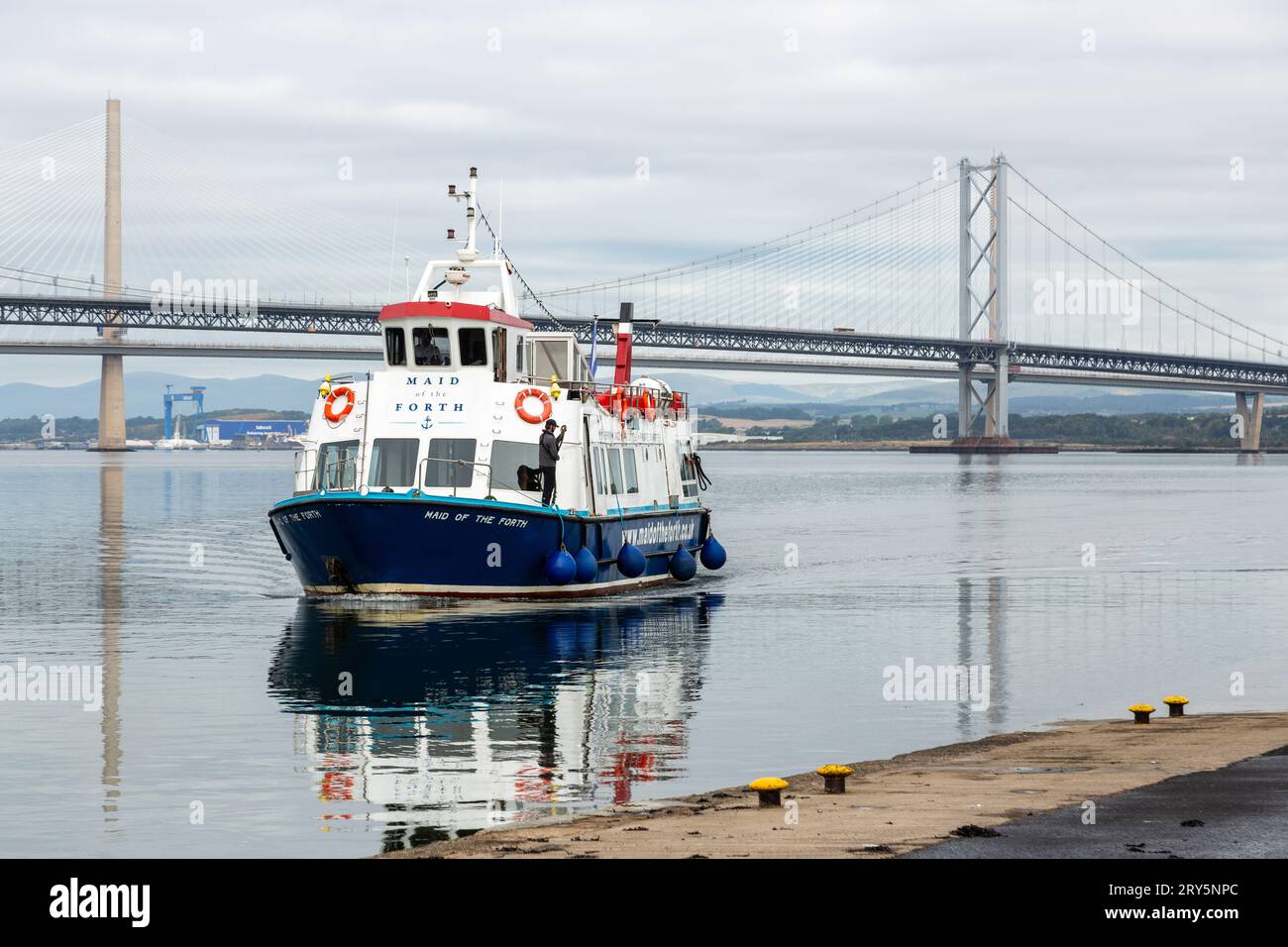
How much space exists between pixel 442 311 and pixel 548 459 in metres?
3.70

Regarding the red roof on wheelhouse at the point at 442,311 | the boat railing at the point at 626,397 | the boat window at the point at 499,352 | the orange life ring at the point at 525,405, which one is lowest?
the orange life ring at the point at 525,405

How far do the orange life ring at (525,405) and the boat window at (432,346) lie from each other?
5.34 feet

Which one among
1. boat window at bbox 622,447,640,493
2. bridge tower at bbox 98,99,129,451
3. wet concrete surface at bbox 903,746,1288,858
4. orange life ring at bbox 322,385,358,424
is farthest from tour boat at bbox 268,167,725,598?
bridge tower at bbox 98,99,129,451

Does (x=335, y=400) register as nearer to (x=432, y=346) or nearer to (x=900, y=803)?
(x=432, y=346)

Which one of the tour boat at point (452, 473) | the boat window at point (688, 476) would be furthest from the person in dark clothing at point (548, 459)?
the boat window at point (688, 476)

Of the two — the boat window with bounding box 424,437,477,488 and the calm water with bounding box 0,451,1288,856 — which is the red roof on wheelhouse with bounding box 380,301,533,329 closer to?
the boat window with bounding box 424,437,477,488

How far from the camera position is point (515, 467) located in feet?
101

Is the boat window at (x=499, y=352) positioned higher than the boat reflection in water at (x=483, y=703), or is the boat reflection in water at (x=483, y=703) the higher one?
the boat window at (x=499, y=352)

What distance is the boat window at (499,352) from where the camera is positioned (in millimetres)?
31720

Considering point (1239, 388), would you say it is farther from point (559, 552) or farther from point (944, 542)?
point (559, 552)

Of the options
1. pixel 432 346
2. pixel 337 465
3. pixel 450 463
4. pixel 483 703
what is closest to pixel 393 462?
pixel 450 463

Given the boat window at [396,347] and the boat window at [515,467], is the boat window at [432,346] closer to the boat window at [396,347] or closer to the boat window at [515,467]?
the boat window at [396,347]

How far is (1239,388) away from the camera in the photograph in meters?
182

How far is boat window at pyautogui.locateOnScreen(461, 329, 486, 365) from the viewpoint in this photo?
104 ft
